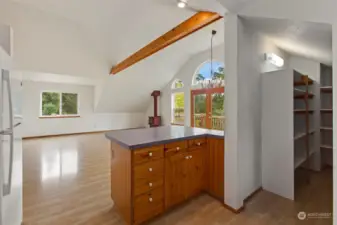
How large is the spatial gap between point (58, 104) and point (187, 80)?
18.3ft

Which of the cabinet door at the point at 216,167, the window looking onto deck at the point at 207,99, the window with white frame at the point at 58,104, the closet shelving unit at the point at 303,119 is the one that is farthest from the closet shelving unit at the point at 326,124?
the window with white frame at the point at 58,104

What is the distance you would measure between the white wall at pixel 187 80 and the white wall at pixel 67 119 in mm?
1982

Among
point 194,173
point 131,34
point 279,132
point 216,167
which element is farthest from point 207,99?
point 194,173

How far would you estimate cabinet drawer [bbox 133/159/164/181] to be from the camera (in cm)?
185

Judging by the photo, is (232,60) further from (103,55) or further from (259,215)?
(103,55)

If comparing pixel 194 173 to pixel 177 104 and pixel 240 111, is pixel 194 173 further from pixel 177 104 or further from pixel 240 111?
pixel 177 104

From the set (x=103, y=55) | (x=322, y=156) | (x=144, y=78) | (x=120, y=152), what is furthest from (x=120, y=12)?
(x=322, y=156)

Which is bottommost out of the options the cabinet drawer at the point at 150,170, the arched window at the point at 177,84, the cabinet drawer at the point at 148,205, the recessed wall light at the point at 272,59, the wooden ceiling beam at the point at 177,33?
the cabinet drawer at the point at 148,205

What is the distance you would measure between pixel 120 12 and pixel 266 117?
3.65 metres

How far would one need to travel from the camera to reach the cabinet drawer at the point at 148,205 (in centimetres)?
188

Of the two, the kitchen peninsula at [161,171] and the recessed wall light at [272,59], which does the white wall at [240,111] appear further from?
the recessed wall light at [272,59]

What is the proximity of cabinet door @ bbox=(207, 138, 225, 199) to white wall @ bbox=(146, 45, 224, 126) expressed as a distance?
192 inches

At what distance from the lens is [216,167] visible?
98.3 inches

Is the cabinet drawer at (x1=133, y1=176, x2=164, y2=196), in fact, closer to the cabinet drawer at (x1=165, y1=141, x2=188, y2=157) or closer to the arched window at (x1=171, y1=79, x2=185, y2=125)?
the cabinet drawer at (x1=165, y1=141, x2=188, y2=157)
